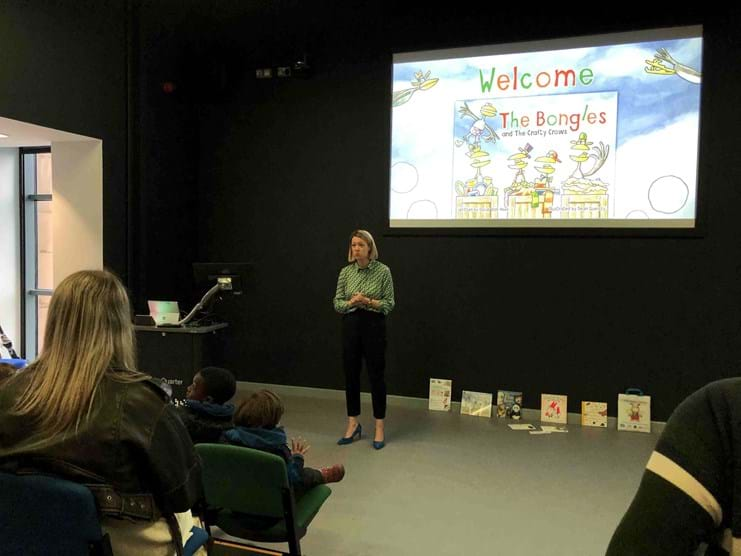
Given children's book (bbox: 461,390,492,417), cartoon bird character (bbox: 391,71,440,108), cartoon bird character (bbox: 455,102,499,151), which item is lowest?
children's book (bbox: 461,390,492,417)

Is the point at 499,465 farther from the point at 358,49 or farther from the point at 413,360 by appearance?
the point at 358,49

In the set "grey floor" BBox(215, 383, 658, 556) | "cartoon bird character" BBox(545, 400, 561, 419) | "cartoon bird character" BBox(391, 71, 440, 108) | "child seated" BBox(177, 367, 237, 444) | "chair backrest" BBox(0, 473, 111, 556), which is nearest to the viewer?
"chair backrest" BBox(0, 473, 111, 556)

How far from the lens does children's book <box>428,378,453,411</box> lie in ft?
16.9

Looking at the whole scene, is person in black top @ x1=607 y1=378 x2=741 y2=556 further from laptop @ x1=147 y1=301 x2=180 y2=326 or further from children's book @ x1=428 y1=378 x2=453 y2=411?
children's book @ x1=428 y1=378 x2=453 y2=411

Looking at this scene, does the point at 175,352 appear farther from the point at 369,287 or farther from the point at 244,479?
the point at 244,479

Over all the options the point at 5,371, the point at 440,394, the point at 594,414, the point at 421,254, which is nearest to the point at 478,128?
the point at 421,254

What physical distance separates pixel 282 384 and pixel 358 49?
3241 millimetres

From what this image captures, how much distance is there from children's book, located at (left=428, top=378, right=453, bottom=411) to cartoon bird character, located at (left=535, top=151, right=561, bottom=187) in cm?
188

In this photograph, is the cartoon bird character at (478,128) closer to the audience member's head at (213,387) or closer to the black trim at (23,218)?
the audience member's head at (213,387)

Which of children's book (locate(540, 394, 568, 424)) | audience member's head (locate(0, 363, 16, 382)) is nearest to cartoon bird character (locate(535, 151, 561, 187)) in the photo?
children's book (locate(540, 394, 568, 424))

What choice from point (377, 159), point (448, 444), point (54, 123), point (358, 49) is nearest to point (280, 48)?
point (358, 49)

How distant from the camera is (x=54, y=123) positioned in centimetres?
435

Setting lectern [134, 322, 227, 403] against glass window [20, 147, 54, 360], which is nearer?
lectern [134, 322, 227, 403]

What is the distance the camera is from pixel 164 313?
172 inches
